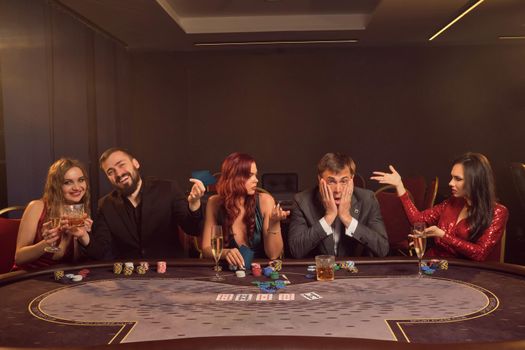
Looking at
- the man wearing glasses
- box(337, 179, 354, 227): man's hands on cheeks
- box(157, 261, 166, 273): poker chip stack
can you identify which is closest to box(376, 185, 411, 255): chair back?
the man wearing glasses

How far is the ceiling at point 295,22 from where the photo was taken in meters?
4.99

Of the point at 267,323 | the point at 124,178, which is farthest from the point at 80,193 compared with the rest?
the point at 267,323

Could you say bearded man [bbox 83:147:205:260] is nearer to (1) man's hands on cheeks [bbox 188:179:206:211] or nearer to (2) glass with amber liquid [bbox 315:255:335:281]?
(1) man's hands on cheeks [bbox 188:179:206:211]

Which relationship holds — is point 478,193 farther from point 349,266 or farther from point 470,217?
point 349,266

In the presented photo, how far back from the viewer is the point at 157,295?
179 cm

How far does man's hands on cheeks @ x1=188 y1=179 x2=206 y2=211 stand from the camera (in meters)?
2.59

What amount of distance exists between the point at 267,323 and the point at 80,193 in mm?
1610

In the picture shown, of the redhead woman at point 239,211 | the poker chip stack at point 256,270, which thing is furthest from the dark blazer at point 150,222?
the poker chip stack at point 256,270

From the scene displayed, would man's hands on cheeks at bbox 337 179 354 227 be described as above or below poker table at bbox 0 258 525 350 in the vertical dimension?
above

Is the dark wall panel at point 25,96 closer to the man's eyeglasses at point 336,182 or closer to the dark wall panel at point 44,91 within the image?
the dark wall panel at point 44,91

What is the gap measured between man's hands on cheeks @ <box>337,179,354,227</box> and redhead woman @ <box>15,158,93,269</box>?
1.19 m

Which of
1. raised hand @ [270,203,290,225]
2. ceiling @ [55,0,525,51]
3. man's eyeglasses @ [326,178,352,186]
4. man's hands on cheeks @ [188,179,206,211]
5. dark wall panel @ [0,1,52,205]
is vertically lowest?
raised hand @ [270,203,290,225]

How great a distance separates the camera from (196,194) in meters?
2.69

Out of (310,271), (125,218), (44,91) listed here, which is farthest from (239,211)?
(44,91)
